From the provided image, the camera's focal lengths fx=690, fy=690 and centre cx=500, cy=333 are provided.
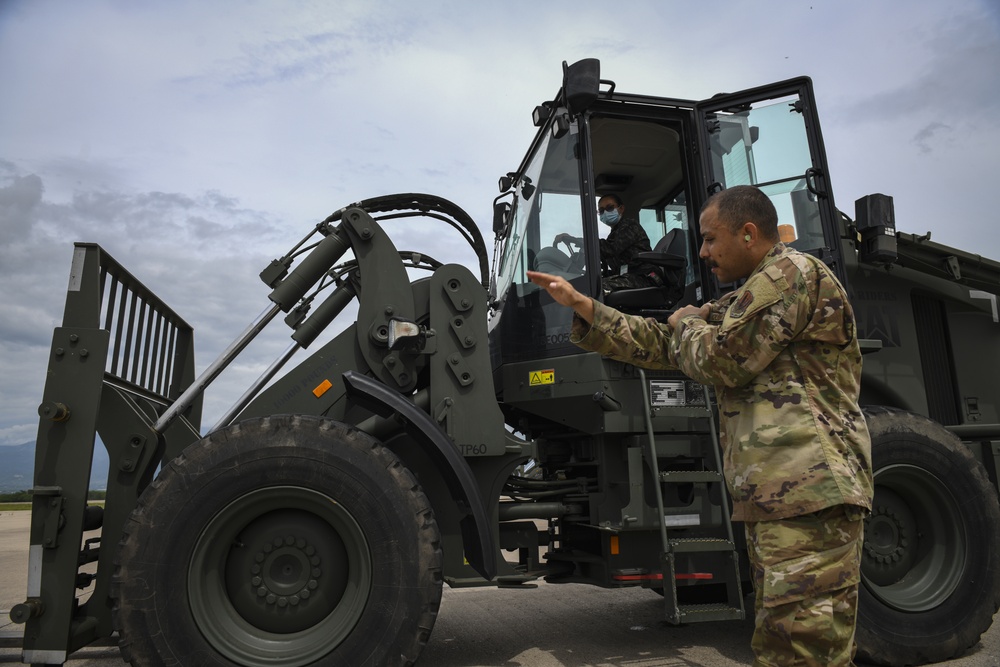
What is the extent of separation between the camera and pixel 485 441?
393 centimetres

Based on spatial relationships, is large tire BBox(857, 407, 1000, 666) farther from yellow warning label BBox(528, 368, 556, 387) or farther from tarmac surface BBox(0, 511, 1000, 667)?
yellow warning label BBox(528, 368, 556, 387)

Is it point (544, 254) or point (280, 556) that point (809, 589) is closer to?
point (280, 556)

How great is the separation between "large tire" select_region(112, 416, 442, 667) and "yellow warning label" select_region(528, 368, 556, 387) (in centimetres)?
124

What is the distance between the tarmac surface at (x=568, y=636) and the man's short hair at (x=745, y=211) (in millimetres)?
2717

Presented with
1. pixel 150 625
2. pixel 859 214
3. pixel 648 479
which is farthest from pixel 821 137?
pixel 150 625

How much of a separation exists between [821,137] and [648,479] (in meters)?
2.55

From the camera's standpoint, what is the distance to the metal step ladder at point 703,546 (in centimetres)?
370

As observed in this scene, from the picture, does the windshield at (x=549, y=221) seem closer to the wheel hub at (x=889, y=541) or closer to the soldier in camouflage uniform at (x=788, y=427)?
the soldier in camouflage uniform at (x=788, y=427)

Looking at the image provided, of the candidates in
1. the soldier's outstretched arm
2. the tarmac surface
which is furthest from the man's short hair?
the tarmac surface

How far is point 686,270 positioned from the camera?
492cm

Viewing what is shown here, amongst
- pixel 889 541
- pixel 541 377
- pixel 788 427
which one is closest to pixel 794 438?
A: pixel 788 427

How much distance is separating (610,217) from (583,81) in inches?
51.5

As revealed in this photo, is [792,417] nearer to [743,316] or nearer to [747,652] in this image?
[743,316]

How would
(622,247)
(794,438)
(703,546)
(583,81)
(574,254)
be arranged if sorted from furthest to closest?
(622,247), (574,254), (583,81), (703,546), (794,438)
